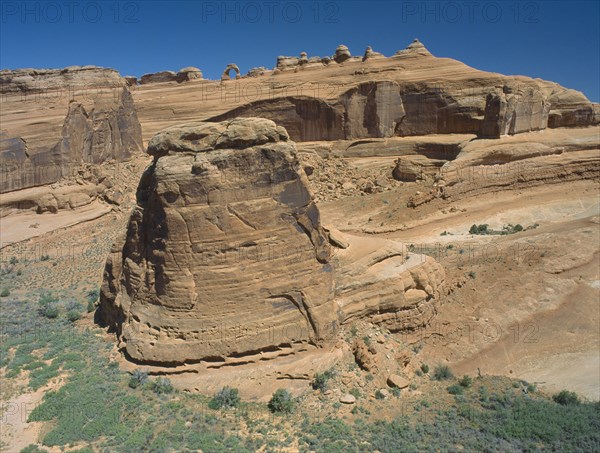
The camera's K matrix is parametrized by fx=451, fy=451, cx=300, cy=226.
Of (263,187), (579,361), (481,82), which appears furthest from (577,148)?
(263,187)

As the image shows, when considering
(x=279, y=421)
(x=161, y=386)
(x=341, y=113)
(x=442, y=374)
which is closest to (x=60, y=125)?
(x=341, y=113)

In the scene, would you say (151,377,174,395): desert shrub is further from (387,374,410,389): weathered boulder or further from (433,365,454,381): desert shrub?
(433,365,454,381): desert shrub

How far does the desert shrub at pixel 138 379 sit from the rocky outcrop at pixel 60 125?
65.3 ft

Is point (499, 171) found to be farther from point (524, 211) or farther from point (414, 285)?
point (414, 285)

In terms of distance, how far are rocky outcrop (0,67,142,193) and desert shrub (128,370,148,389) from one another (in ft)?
65.3

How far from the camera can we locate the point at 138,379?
10492 millimetres

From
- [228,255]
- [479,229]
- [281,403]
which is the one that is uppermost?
[228,255]

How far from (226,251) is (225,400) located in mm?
3301

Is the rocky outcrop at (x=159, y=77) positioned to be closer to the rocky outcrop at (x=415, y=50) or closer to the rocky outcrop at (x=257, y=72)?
the rocky outcrop at (x=257, y=72)

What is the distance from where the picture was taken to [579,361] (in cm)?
1363

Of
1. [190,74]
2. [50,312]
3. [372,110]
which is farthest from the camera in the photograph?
[190,74]

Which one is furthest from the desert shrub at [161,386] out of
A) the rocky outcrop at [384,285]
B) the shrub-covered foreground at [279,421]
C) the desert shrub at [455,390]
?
the desert shrub at [455,390]

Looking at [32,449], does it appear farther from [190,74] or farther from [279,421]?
[190,74]

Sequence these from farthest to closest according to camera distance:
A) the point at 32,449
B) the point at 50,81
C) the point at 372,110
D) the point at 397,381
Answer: the point at 372,110, the point at 50,81, the point at 397,381, the point at 32,449
